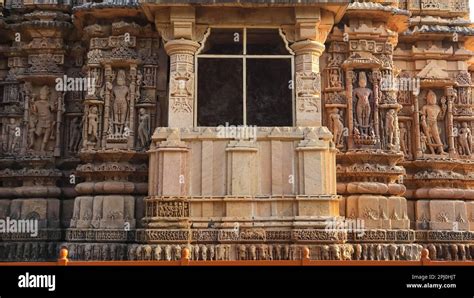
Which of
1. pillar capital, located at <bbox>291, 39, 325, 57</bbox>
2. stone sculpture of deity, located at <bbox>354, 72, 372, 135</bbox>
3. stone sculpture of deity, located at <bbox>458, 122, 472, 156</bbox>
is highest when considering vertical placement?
pillar capital, located at <bbox>291, 39, 325, 57</bbox>

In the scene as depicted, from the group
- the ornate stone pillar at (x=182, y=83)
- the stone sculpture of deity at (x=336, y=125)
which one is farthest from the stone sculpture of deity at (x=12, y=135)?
the stone sculpture of deity at (x=336, y=125)

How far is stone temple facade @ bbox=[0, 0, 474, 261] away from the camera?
1273cm

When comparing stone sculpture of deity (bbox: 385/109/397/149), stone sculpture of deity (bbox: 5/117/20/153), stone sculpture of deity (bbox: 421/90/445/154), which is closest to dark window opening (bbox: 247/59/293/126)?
stone sculpture of deity (bbox: 385/109/397/149)

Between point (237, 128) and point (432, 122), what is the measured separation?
257 inches

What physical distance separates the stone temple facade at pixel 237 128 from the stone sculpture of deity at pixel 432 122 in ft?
0.16

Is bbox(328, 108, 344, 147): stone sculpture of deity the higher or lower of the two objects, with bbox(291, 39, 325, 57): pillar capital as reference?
lower

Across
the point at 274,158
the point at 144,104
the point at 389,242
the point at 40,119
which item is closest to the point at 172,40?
the point at 144,104

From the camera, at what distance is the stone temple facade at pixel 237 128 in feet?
41.8

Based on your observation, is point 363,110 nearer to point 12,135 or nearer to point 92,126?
point 92,126

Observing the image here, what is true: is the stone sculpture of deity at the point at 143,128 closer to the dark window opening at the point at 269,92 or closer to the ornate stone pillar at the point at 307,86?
the dark window opening at the point at 269,92

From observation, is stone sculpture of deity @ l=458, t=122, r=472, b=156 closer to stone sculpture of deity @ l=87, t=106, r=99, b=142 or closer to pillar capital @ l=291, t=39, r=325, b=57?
pillar capital @ l=291, t=39, r=325, b=57

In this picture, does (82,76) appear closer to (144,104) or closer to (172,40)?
(144,104)

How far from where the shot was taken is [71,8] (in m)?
16.3

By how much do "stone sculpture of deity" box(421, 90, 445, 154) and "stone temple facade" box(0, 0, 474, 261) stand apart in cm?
5
